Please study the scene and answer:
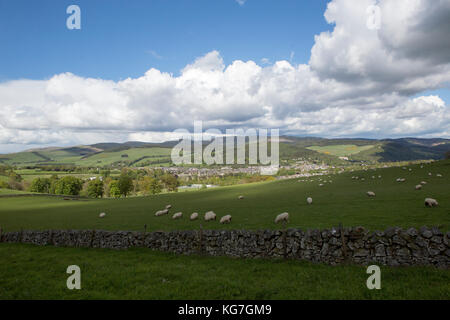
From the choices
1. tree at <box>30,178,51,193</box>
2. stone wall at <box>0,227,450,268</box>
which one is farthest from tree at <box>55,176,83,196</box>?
stone wall at <box>0,227,450,268</box>

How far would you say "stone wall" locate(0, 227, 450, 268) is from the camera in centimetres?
1111

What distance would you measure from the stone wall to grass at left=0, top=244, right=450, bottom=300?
0.63m

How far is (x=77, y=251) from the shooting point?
60.4 ft

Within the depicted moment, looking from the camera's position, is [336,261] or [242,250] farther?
[242,250]

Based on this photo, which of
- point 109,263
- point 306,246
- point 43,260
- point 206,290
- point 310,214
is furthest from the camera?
point 310,214

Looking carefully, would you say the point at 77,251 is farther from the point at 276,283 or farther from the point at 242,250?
the point at 276,283

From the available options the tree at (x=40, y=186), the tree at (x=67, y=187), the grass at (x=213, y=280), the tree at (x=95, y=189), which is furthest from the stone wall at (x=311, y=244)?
the tree at (x=40, y=186)

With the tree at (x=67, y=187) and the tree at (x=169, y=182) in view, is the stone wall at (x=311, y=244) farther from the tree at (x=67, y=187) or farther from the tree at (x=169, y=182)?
the tree at (x=169, y=182)

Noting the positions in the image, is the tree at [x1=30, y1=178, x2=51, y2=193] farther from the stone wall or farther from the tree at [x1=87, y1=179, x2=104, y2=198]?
the stone wall
